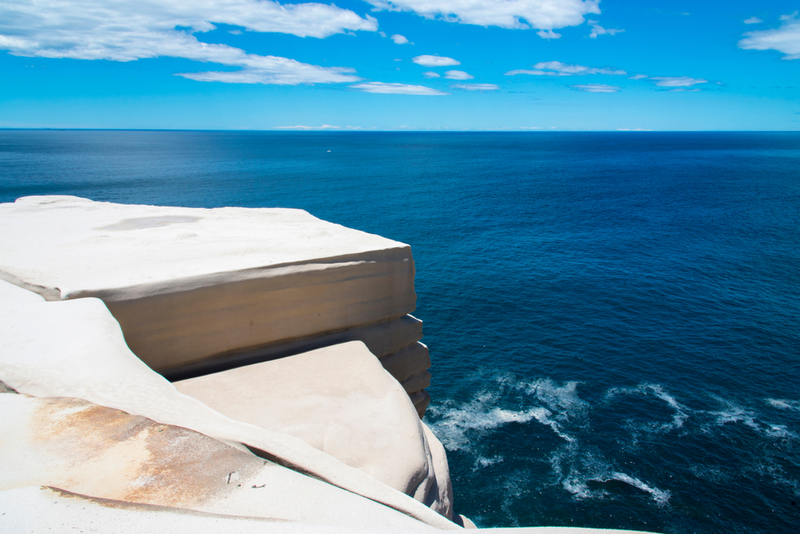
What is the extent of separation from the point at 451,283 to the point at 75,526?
1387 inches

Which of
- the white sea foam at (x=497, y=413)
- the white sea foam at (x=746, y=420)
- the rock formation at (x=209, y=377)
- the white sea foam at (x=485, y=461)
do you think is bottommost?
the white sea foam at (x=485, y=461)

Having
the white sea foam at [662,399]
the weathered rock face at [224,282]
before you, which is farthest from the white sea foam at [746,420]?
the weathered rock face at [224,282]

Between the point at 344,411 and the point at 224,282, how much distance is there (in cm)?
381

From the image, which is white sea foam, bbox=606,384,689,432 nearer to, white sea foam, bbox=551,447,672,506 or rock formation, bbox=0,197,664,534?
white sea foam, bbox=551,447,672,506

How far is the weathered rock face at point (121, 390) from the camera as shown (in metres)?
5.20

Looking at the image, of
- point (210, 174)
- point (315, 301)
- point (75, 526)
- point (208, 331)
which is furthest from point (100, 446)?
point (210, 174)

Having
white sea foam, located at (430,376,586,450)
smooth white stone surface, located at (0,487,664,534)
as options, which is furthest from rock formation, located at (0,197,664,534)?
white sea foam, located at (430,376,586,450)

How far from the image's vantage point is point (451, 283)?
38.2 m

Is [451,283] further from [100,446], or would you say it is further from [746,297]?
[100,446]

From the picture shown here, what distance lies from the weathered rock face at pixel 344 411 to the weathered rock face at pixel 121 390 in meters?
0.53

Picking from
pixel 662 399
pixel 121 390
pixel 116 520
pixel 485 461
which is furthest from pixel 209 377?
pixel 662 399

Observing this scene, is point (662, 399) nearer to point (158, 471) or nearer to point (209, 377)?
point (209, 377)

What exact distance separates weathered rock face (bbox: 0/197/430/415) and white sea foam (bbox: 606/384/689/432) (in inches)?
555

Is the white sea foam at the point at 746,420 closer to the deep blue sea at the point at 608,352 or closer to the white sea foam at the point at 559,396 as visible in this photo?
the deep blue sea at the point at 608,352
